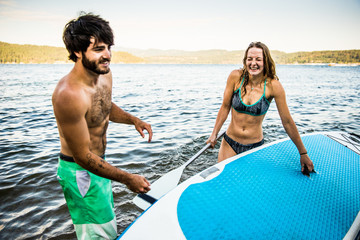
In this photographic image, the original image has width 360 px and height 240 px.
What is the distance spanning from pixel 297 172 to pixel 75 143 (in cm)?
288

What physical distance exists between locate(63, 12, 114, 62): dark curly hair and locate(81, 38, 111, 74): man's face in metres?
0.03

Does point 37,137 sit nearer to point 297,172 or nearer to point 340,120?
point 297,172

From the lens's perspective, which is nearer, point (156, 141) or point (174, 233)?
point (174, 233)

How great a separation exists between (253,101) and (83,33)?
2.38m

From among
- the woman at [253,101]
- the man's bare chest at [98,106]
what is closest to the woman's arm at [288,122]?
the woman at [253,101]

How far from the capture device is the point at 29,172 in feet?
16.1

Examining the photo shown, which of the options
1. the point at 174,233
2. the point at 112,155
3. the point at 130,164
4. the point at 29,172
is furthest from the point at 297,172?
the point at 29,172

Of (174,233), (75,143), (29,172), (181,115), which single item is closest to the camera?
(75,143)

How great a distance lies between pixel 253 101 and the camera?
10.5 feet

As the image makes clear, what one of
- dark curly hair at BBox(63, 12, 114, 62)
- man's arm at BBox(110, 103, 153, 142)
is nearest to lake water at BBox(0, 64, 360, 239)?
man's arm at BBox(110, 103, 153, 142)

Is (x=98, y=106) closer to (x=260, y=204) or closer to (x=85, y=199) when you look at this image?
(x=85, y=199)

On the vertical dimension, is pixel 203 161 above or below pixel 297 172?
below

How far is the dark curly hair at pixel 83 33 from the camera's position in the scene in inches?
69.1

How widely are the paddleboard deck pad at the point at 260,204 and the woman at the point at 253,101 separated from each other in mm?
292
